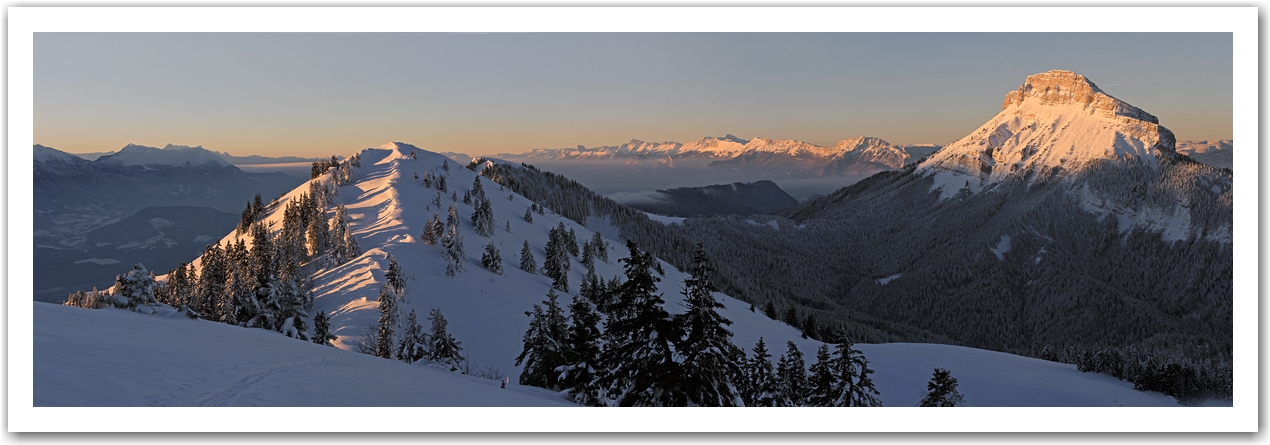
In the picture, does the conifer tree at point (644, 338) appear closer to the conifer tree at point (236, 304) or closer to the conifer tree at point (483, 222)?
the conifer tree at point (236, 304)

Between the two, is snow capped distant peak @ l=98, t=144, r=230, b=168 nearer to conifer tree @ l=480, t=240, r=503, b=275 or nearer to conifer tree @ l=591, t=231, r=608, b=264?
conifer tree @ l=480, t=240, r=503, b=275

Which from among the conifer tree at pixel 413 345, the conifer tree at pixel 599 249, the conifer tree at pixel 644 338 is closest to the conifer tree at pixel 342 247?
the conifer tree at pixel 413 345

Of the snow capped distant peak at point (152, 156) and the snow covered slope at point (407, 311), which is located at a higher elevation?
the snow capped distant peak at point (152, 156)

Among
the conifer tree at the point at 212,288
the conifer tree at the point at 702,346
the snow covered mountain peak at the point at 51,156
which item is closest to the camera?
the conifer tree at the point at 702,346

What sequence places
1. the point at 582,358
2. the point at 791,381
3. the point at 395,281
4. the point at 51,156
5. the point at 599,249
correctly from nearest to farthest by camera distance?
the point at 51,156 → the point at 582,358 → the point at 791,381 → the point at 395,281 → the point at 599,249

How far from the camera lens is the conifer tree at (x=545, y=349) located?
85.1 feet

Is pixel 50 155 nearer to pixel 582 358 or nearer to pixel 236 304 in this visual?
pixel 236 304

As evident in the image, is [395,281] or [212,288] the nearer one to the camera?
[212,288]

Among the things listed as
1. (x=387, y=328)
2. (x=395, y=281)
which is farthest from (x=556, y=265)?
(x=387, y=328)

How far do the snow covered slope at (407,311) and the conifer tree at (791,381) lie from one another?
8.58 m

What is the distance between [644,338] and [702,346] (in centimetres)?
145

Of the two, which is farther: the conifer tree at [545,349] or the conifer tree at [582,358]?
the conifer tree at [545,349]

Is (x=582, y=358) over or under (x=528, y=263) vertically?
under

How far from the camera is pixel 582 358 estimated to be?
24.0m
